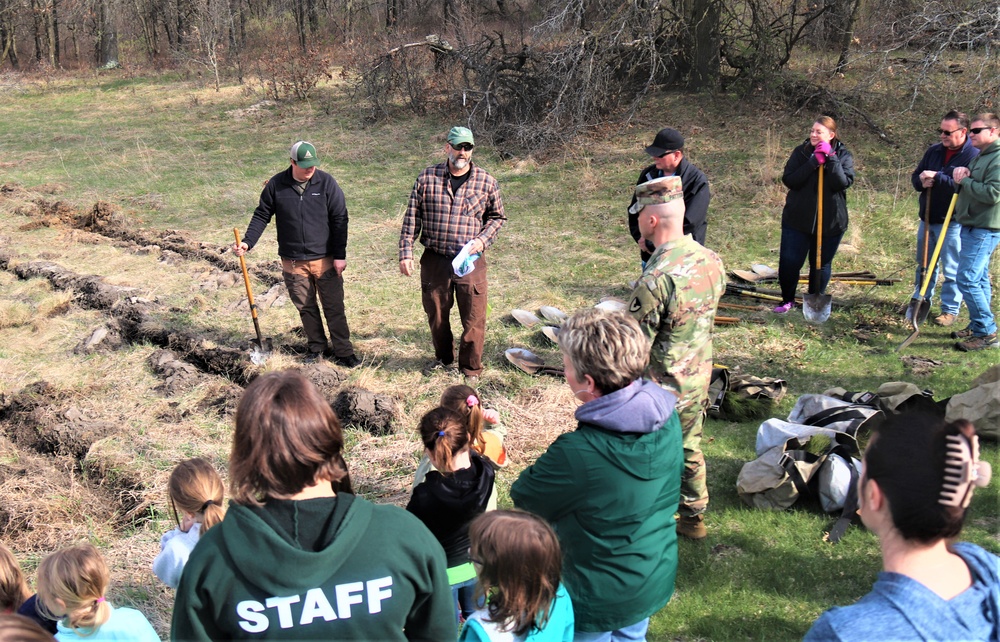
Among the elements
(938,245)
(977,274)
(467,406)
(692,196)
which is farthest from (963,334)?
(467,406)

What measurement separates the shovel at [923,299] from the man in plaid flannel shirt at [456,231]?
382 cm

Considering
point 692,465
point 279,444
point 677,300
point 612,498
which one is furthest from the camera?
point 692,465

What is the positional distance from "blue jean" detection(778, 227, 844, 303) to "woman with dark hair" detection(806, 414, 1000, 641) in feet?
20.4

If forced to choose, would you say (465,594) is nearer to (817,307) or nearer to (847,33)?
(817,307)

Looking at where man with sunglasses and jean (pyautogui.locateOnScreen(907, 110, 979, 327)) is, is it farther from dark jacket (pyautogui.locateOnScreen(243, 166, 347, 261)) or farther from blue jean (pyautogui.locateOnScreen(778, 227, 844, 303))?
dark jacket (pyautogui.locateOnScreen(243, 166, 347, 261))

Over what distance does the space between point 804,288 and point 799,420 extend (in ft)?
11.6

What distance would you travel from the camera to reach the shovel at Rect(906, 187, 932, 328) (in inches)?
269

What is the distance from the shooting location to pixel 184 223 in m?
11.9

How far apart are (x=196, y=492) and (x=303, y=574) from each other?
165 centimetres

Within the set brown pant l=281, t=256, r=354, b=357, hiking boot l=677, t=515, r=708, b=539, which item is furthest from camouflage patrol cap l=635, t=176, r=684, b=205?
brown pant l=281, t=256, r=354, b=357

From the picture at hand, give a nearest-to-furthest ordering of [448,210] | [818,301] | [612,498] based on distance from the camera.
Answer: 1. [612,498]
2. [448,210]
3. [818,301]

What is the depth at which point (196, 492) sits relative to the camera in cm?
319

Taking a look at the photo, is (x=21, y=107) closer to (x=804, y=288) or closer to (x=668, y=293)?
(x=804, y=288)

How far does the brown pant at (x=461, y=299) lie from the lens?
629 centimetres
